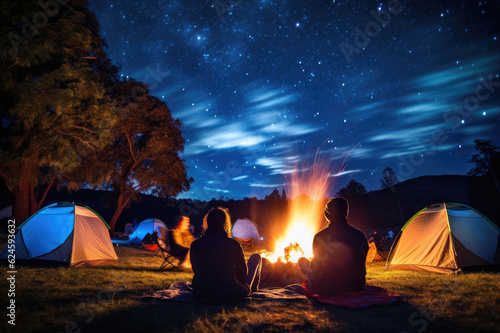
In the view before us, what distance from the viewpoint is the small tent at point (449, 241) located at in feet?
25.5

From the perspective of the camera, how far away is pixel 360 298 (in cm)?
437

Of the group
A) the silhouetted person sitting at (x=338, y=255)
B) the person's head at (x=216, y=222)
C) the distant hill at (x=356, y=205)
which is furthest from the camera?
the distant hill at (x=356, y=205)

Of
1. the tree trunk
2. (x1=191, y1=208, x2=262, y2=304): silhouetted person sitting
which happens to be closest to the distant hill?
the tree trunk

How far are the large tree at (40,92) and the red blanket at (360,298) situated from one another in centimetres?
1280

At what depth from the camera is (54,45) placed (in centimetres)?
1178

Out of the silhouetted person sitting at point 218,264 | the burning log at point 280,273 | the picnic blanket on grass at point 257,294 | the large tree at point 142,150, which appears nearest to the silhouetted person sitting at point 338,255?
the picnic blanket on grass at point 257,294

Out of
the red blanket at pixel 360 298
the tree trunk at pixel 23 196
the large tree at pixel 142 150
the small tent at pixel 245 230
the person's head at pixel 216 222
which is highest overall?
the large tree at pixel 142 150

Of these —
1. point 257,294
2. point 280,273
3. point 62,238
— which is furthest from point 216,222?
point 62,238

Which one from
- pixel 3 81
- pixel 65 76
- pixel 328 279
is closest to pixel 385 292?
pixel 328 279

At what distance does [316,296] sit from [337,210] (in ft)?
5.17

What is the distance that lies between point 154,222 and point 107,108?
1155 cm

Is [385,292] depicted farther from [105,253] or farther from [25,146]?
[25,146]

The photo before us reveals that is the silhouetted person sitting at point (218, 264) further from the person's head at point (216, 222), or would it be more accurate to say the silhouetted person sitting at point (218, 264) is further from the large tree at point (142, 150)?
the large tree at point (142, 150)

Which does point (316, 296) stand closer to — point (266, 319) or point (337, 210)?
point (266, 319)
